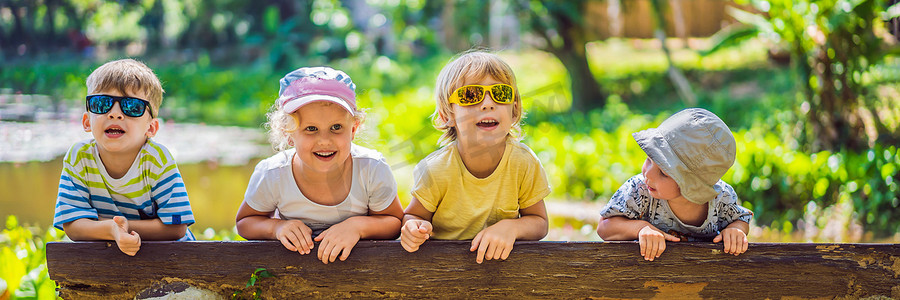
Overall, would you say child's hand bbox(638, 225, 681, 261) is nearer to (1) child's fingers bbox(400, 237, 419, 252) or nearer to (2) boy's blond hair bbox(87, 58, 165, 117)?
(1) child's fingers bbox(400, 237, 419, 252)

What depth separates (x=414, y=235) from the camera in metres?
2.29

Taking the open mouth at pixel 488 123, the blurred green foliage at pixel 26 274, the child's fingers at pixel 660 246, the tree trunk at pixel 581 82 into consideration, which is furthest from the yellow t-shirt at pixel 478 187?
the tree trunk at pixel 581 82

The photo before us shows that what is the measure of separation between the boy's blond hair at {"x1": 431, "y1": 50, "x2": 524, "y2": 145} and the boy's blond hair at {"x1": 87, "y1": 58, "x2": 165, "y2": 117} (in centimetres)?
100

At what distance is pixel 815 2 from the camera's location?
5.40 m

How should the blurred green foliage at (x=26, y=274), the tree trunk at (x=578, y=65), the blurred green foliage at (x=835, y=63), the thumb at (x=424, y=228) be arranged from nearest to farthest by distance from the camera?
the thumb at (x=424, y=228) < the blurred green foliage at (x=26, y=274) < the blurred green foliage at (x=835, y=63) < the tree trunk at (x=578, y=65)

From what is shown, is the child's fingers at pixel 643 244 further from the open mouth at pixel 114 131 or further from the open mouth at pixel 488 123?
the open mouth at pixel 114 131

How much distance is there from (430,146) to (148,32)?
343 centimetres

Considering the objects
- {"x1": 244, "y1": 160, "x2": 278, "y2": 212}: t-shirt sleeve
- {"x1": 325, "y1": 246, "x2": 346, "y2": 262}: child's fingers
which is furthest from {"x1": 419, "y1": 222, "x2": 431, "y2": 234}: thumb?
{"x1": 244, "y1": 160, "x2": 278, "y2": 212}: t-shirt sleeve

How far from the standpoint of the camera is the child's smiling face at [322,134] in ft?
8.00

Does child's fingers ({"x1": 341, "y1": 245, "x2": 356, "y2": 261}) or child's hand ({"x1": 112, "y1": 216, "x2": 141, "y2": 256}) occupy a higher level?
child's hand ({"x1": 112, "y1": 216, "x2": 141, "y2": 256})

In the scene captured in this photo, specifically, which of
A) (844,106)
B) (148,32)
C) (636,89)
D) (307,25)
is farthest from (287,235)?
(307,25)

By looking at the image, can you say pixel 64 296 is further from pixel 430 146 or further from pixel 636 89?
pixel 636 89

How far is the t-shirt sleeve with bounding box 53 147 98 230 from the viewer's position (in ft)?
8.07

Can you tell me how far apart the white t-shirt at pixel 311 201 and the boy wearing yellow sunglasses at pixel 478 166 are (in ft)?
0.39
